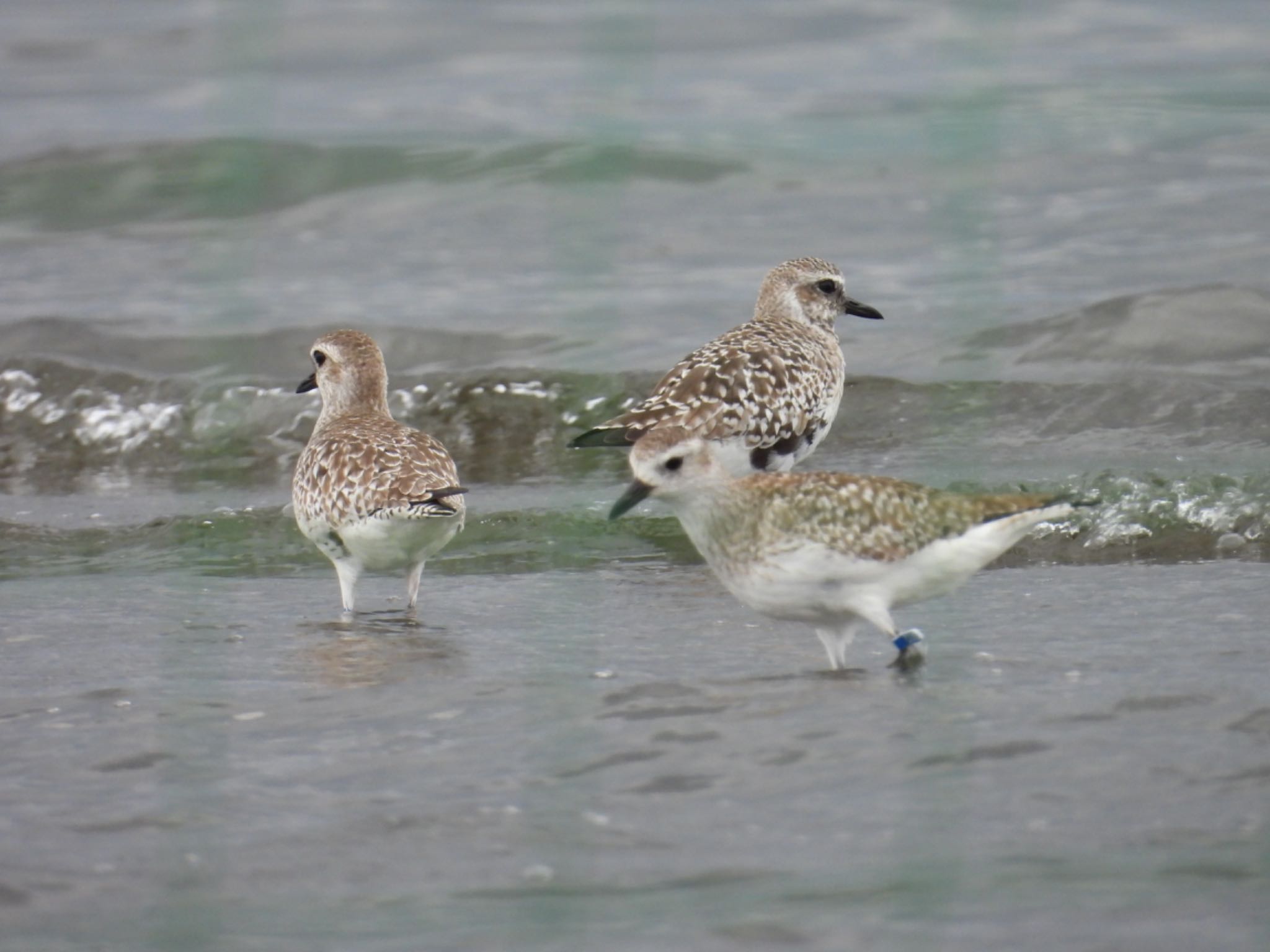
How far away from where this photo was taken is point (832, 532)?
630 cm

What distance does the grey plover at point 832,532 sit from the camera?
6.29 metres

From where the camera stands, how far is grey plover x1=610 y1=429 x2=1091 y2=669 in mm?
6285

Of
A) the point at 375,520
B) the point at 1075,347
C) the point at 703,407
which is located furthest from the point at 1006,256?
the point at 375,520

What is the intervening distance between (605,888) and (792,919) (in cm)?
52

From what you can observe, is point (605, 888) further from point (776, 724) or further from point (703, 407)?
point (703, 407)

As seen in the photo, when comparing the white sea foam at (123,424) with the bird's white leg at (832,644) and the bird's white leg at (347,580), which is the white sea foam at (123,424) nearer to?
the bird's white leg at (347,580)

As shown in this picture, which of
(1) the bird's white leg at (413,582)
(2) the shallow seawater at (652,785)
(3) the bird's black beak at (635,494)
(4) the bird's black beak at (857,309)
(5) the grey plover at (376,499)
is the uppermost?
(4) the bird's black beak at (857,309)

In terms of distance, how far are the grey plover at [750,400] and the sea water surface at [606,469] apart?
2.15 feet

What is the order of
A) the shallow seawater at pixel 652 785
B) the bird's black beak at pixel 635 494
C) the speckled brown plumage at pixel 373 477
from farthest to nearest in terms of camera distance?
the speckled brown plumage at pixel 373 477, the bird's black beak at pixel 635 494, the shallow seawater at pixel 652 785

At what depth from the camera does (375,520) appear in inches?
310

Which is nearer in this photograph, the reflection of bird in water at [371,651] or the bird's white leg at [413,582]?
the reflection of bird in water at [371,651]

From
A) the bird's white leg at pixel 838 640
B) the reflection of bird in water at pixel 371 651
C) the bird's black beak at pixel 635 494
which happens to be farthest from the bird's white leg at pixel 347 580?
the bird's white leg at pixel 838 640

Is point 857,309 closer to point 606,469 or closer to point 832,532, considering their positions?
point 606,469

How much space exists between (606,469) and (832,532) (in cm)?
538
